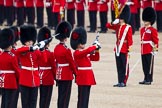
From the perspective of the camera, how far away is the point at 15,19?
22406 mm

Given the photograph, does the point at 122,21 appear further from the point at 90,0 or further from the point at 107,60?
the point at 90,0

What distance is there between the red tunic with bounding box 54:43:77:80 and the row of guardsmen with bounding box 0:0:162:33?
7.13 metres

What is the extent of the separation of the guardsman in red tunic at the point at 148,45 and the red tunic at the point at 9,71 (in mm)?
3610

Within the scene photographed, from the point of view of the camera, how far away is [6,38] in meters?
11.5

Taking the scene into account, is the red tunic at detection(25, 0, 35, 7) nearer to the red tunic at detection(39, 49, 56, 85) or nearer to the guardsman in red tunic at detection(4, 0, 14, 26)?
the guardsman in red tunic at detection(4, 0, 14, 26)

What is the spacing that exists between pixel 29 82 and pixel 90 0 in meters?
9.30

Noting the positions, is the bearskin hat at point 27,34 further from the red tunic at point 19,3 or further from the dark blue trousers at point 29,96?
the red tunic at point 19,3

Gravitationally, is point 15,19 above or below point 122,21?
below

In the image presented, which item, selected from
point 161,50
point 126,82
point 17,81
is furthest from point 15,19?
point 17,81

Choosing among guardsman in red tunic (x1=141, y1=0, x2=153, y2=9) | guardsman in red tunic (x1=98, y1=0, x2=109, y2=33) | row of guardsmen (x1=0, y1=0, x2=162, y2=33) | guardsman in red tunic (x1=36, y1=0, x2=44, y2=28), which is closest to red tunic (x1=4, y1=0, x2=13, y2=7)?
row of guardsmen (x1=0, y1=0, x2=162, y2=33)

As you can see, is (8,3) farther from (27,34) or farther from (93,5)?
(27,34)

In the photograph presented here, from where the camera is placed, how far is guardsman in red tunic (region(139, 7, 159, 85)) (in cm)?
1402

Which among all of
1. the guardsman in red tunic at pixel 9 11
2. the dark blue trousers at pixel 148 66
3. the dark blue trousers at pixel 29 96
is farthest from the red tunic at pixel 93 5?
the dark blue trousers at pixel 29 96

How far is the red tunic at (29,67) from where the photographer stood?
11078 mm
